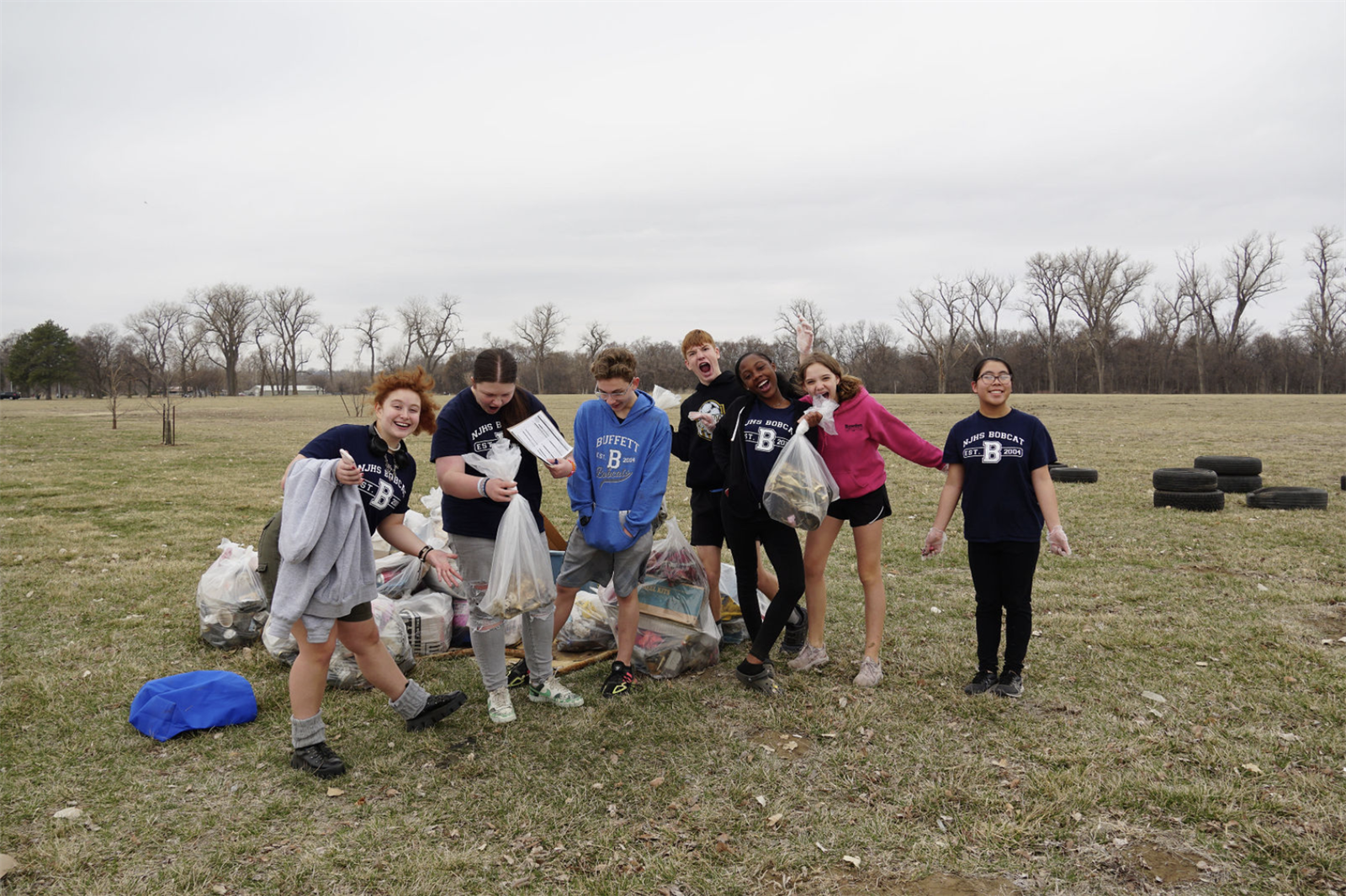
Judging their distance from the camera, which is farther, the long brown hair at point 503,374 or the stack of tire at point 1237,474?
the stack of tire at point 1237,474

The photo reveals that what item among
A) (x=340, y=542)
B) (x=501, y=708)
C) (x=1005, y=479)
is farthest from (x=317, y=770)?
(x=1005, y=479)

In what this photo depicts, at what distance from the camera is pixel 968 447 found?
4.18 m

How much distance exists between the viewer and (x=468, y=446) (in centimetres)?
384

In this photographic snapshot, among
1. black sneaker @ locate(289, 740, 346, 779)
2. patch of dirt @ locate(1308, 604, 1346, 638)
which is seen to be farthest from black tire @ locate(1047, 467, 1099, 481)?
black sneaker @ locate(289, 740, 346, 779)

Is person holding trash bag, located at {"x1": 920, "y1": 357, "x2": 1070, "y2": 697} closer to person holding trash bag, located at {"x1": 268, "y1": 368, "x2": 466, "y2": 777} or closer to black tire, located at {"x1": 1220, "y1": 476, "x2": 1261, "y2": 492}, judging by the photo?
person holding trash bag, located at {"x1": 268, "y1": 368, "x2": 466, "y2": 777}

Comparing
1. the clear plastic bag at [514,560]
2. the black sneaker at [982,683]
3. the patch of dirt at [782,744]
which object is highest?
the clear plastic bag at [514,560]

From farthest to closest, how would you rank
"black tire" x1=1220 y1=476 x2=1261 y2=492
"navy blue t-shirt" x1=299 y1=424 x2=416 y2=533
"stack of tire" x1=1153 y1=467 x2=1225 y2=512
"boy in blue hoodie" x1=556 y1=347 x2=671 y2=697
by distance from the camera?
"black tire" x1=1220 y1=476 x2=1261 y2=492, "stack of tire" x1=1153 y1=467 x2=1225 y2=512, "boy in blue hoodie" x1=556 y1=347 x2=671 y2=697, "navy blue t-shirt" x1=299 y1=424 x2=416 y2=533

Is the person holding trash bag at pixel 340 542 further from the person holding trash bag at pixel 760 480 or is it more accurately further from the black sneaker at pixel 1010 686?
the black sneaker at pixel 1010 686

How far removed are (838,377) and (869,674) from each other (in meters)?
1.69

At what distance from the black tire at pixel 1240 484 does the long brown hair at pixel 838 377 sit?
8649 millimetres

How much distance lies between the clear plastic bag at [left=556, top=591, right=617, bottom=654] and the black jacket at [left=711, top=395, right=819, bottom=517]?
130 centimetres

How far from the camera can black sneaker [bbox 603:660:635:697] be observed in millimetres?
4250

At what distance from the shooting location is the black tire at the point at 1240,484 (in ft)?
33.3

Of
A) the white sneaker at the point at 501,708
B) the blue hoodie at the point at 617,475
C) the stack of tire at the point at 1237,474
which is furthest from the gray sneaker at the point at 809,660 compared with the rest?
the stack of tire at the point at 1237,474
